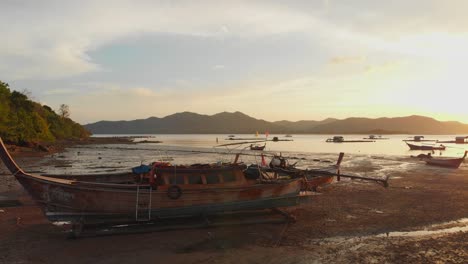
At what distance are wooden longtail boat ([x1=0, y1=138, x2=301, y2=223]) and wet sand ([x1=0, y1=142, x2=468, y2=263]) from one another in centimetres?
103

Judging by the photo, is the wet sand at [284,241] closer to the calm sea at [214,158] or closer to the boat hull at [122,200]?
the boat hull at [122,200]

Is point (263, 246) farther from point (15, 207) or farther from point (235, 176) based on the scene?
point (15, 207)

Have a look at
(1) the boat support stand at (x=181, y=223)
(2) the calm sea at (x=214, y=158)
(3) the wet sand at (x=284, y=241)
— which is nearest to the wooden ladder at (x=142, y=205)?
(1) the boat support stand at (x=181, y=223)

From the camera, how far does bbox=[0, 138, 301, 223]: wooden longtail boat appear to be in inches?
532

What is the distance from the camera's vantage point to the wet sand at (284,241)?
11039 millimetres

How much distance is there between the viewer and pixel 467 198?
815 inches

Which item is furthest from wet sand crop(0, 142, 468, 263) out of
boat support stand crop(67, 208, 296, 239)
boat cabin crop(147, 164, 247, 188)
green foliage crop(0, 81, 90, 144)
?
green foliage crop(0, 81, 90, 144)

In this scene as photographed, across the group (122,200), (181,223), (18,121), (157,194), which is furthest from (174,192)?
(18,121)

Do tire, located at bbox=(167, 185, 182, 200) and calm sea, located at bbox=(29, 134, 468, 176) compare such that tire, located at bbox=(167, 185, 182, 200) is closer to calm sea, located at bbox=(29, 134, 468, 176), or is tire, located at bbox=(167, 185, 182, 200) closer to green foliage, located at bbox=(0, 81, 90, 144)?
calm sea, located at bbox=(29, 134, 468, 176)

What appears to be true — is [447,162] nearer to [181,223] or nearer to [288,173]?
[288,173]

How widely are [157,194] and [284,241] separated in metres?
5.23

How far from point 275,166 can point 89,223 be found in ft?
34.5

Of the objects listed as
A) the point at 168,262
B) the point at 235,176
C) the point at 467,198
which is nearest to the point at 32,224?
the point at 168,262

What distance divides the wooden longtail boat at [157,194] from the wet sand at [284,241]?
1.03 meters
